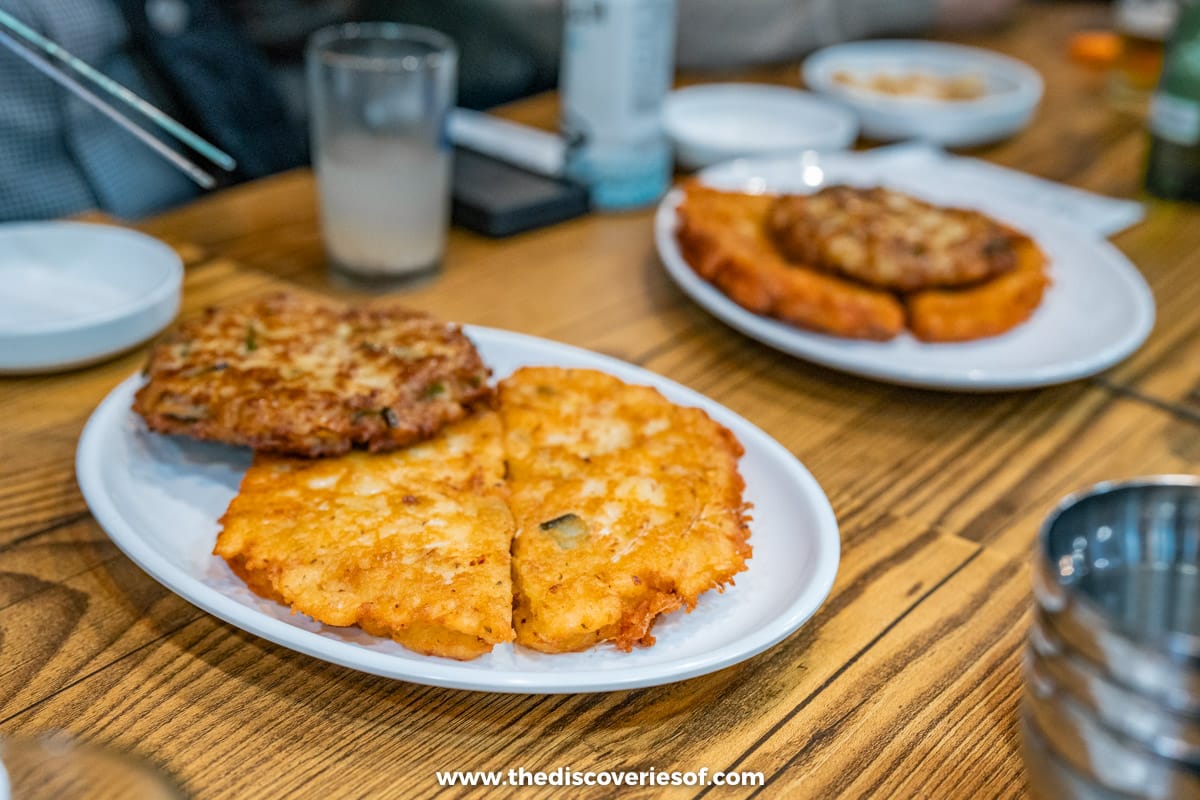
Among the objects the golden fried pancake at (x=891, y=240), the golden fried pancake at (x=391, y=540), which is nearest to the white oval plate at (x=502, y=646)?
the golden fried pancake at (x=391, y=540)

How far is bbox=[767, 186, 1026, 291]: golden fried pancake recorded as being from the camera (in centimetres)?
154

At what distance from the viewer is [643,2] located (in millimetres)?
1866

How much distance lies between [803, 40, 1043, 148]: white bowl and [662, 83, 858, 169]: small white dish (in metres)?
0.07

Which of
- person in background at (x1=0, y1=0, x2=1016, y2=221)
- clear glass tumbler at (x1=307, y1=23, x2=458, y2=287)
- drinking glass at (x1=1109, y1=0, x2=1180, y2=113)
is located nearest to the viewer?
clear glass tumbler at (x1=307, y1=23, x2=458, y2=287)

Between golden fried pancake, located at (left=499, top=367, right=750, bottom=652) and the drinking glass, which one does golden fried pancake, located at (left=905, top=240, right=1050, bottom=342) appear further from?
the drinking glass

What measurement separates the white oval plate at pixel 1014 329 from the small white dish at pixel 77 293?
75 cm

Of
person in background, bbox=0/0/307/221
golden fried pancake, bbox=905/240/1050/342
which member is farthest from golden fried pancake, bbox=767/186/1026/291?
person in background, bbox=0/0/307/221

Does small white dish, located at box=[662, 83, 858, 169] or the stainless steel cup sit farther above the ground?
the stainless steel cup

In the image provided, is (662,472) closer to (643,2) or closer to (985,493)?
(985,493)

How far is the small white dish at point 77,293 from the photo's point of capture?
1.33 meters

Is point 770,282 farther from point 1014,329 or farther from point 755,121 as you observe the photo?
point 755,121

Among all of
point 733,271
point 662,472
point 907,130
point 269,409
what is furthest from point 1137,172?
point 269,409

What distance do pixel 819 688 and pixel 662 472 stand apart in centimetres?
26

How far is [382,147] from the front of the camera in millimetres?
1634
